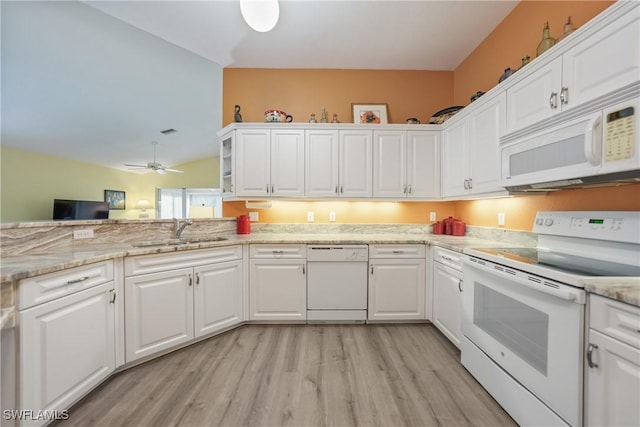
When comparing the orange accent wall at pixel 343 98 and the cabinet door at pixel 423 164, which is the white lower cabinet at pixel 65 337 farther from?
the cabinet door at pixel 423 164

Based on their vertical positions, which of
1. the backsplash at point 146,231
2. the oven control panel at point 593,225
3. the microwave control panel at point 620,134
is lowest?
the backsplash at point 146,231

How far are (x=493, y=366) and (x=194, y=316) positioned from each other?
88.8 inches

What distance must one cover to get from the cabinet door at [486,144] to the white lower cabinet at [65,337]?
9.67ft

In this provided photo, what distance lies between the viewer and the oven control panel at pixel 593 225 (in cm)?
127

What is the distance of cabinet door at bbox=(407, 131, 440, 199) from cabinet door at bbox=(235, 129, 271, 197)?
164 cm

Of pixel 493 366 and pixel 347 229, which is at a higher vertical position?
pixel 347 229

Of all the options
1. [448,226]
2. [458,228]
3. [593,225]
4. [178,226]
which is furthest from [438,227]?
[178,226]

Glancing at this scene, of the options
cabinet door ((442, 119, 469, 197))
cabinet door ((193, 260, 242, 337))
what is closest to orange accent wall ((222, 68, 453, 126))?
cabinet door ((442, 119, 469, 197))

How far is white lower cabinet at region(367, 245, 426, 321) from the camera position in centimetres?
252

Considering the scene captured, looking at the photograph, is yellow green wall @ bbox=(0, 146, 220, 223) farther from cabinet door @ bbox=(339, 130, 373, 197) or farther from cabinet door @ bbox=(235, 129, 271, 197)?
cabinet door @ bbox=(339, 130, 373, 197)

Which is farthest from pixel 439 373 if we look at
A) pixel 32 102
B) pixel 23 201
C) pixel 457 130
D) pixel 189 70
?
pixel 23 201

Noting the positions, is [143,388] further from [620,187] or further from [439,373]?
[620,187]

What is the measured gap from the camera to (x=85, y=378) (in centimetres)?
150

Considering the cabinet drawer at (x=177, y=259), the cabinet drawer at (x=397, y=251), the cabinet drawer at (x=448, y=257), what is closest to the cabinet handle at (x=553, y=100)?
the cabinet drawer at (x=448, y=257)
